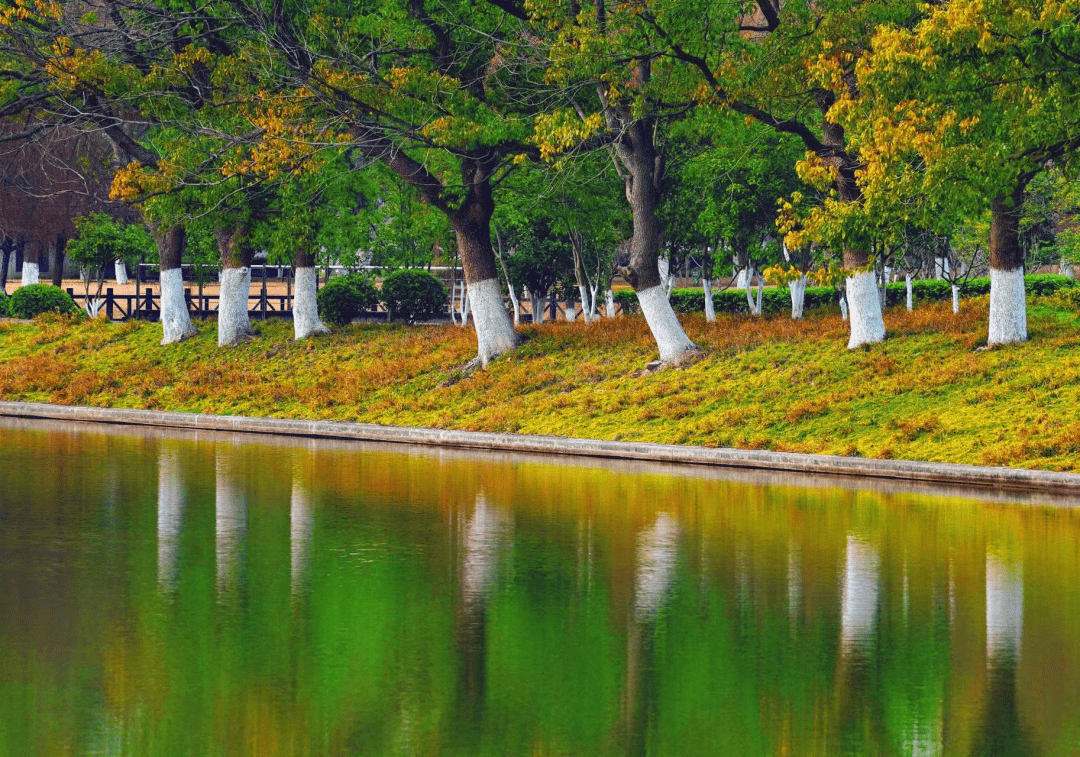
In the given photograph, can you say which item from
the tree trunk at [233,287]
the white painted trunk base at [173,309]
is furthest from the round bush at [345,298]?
the white painted trunk base at [173,309]

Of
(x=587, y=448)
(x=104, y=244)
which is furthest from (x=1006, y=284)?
(x=104, y=244)

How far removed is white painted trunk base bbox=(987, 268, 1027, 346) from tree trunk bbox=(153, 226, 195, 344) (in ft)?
67.2

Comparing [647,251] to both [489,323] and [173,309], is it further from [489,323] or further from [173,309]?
[173,309]

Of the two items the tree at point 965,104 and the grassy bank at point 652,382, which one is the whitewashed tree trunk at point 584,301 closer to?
the grassy bank at point 652,382

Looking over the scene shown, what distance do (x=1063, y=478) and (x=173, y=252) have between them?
25311mm

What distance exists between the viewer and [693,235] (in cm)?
3478

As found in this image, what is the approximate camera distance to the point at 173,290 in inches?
1513

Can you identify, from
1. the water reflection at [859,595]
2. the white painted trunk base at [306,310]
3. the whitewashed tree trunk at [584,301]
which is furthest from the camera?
the white painted trunk base at [306,310]

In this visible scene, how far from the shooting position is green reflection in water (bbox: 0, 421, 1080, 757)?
295 inches

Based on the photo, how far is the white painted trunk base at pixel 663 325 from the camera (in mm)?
29250

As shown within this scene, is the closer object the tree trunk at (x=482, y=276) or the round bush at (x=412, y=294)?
the tree trunk at (x=482, y=276)

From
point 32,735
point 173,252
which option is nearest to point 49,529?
point 32,735

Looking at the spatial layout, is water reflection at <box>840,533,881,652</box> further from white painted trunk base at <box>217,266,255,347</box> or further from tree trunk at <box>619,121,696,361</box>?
white painted trunk base at <box>217,266,255,347</box>

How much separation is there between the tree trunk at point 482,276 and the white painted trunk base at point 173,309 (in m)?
9.37
